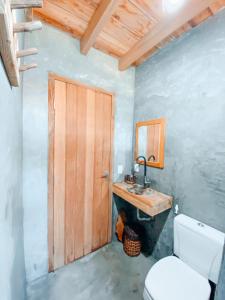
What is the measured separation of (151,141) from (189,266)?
1296 mm

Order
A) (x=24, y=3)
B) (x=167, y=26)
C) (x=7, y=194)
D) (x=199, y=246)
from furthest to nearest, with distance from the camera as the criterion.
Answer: (x=167, y=26), (x=199, y=246), (x=7, y=194), (x=24, y=3)

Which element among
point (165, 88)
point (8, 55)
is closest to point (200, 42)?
point (165, 88)

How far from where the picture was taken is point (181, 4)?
48.1 inches

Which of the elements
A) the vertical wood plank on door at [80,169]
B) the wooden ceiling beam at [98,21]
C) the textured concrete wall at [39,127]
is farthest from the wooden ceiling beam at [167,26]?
the vertical wood plank on door at [80,169]

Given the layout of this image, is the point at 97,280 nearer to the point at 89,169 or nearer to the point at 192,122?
the point at 89,169

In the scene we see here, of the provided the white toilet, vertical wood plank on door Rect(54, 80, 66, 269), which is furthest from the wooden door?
the white toilet

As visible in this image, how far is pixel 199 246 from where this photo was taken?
4.11 ft

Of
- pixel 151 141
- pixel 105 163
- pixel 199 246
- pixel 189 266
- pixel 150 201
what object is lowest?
pixel 189 266

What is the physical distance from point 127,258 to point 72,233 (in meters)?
0.76

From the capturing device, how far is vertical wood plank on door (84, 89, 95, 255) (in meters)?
1.79

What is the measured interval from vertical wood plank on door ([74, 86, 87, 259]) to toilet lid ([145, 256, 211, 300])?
3.07 ft

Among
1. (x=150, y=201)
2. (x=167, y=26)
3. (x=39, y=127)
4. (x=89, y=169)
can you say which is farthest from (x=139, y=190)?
(x=167, y=26)

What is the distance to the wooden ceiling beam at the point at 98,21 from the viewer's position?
1.16m

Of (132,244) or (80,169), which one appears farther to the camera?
(132,244)
